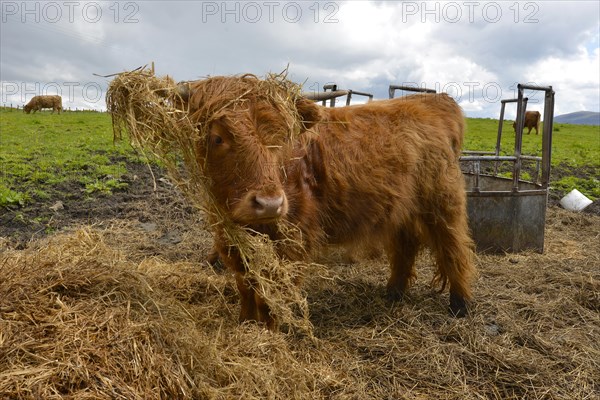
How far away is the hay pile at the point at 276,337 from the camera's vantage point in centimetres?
234

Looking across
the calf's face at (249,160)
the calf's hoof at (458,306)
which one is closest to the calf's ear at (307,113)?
the calf's face at (249,160)

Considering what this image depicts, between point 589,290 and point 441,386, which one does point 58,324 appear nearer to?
point 441,386

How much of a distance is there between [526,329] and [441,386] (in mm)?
1297

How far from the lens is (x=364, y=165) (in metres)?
3.91

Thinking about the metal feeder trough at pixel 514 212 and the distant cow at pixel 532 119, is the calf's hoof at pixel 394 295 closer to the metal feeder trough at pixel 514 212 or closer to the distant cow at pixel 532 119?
the metal feeder trough at pixel 514 212

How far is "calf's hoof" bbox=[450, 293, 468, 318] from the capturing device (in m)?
4.55

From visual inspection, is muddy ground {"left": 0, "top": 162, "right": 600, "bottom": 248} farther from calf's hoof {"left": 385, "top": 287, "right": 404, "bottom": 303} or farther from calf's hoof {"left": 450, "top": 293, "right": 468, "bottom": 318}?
calf's hoof {"left": 450, "top": 293, "right": 468, "bottom": 318}

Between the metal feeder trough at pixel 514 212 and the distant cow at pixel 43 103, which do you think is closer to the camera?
the metal feeder trough at pixel 514 212

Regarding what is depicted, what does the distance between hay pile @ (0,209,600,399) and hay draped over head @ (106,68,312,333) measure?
46 cm

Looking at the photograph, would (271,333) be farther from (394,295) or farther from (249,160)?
(394,295)

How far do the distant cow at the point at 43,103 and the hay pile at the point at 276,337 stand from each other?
155ft

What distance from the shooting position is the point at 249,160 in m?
2.93

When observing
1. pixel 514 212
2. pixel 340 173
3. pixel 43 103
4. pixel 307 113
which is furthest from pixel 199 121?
pixel 43 103

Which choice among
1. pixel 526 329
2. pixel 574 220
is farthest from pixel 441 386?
pixel 574 220
